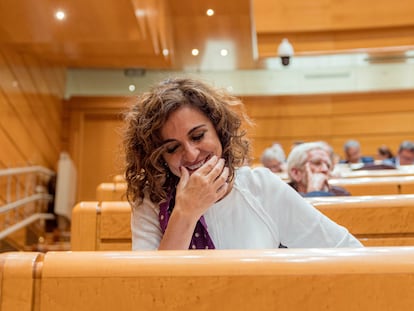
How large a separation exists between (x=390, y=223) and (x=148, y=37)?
162 inches

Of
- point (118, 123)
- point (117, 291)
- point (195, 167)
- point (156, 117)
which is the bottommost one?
point (117, 291)

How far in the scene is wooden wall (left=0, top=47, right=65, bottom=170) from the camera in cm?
504

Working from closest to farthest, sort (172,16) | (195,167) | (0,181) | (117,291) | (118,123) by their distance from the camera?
(117,291), (195,167), (0,181), (172,16), (118,123)

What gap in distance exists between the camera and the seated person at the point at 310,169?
83.3 inches

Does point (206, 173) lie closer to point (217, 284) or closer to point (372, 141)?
point (217, 284)

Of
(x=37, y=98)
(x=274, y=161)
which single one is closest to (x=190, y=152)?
(x=274, y=161)

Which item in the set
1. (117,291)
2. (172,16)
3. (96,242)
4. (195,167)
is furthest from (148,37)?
(117,291)

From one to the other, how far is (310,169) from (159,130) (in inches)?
51.2

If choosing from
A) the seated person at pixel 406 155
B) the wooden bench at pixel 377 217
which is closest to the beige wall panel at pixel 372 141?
the seated person at pixel 406 155

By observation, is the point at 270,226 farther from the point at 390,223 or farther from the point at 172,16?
the point at 172,16

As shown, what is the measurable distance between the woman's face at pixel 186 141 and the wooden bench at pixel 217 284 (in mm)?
465

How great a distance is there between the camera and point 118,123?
285 inches

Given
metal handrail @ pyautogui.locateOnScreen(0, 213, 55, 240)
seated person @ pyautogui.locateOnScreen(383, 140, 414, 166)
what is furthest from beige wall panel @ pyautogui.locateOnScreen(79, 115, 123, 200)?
seated person @ pyautogui.locateOnScreen(383, 140, 414, 166)

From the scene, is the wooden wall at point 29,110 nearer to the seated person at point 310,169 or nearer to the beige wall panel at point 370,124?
the seated person at point 310,169
